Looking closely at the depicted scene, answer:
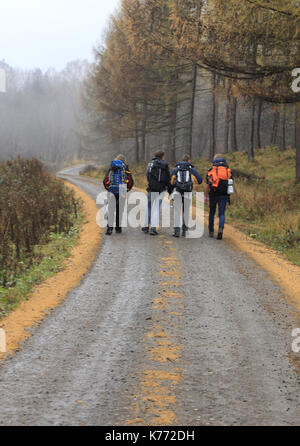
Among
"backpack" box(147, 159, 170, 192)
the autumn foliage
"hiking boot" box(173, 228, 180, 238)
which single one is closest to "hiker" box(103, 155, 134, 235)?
"backpack" box(147, 159, 170, 192)

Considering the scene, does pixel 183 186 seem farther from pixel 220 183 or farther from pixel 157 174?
pixel 220 183

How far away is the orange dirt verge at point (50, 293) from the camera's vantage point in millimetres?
5966

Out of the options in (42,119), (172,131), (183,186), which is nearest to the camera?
(183,186)

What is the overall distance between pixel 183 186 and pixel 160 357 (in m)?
7.32

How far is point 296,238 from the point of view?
39.5 feet

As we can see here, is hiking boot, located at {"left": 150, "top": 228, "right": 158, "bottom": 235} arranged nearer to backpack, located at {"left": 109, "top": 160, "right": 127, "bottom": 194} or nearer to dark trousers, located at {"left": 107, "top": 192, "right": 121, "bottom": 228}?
dark trousers, located at {"left": 107, "top": 192, "right": 121, "bottom": 228}

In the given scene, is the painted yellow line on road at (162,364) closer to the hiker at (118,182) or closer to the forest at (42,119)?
the hiker at (118,182)

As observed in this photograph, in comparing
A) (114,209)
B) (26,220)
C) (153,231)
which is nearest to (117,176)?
(114,209)

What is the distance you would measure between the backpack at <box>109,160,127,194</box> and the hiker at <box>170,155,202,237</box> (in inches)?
48.3

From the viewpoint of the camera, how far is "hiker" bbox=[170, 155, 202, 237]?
12.0 meters

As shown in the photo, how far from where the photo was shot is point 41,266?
365 inches

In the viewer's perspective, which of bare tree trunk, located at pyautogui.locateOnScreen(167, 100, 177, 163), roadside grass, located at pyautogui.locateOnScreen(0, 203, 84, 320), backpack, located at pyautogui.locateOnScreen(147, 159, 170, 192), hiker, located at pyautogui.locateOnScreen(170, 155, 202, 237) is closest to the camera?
roadside grass, located at pyautogui.locateOnScreen(0, 203, 84, 320)

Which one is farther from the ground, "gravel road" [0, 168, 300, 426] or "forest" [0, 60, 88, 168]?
"forest" [0, 60, 88, 168]
